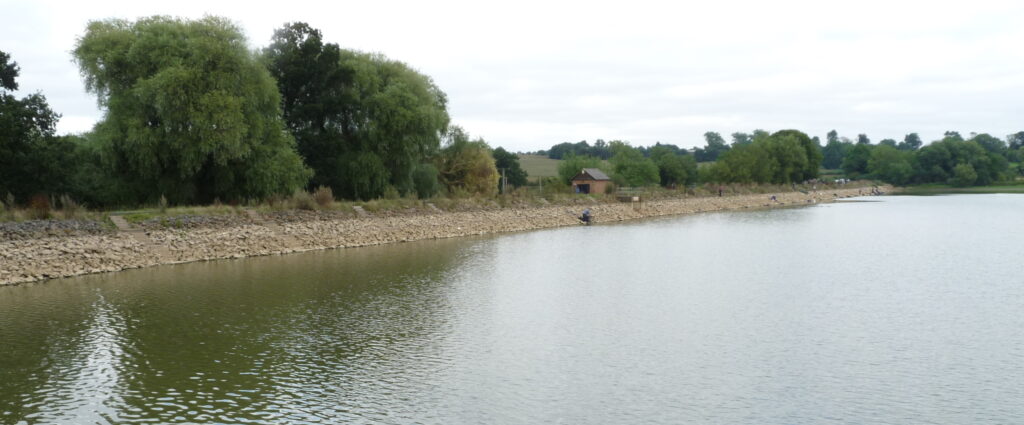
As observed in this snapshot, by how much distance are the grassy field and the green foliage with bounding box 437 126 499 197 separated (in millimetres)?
57209

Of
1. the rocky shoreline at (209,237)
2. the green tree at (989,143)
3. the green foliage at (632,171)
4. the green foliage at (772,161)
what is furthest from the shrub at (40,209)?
the green tree at (989,143)

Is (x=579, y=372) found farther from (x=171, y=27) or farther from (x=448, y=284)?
(x=171, y=27)

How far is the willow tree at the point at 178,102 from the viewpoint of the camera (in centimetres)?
3166

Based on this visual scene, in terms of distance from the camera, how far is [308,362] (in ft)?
41.9

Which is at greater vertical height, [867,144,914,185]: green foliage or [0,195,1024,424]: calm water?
[867,144,914,185]: green foliage

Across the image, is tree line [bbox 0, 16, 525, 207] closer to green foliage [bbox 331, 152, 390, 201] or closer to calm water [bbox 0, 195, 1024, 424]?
green foliage [bbox 331, 152, 390, 201]

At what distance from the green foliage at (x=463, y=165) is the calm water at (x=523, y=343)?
3414 centimetres

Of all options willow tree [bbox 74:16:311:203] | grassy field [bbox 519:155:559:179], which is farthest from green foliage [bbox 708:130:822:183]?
willow tree [bbox 74:16:311:203]

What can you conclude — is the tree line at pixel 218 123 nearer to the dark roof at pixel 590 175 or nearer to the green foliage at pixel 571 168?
the dark roof at pixel 590 175

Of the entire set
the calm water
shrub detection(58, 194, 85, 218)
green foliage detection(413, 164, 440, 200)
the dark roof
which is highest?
the dark roof

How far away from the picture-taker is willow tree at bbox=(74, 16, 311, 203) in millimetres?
31656

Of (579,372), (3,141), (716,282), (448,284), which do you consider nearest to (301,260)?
(448,284)

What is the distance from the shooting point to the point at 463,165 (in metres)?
61.7

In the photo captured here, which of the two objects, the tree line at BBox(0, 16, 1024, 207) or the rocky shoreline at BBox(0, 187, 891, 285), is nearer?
the rocky shoreline at BBox(0, 187, 891, 285)
